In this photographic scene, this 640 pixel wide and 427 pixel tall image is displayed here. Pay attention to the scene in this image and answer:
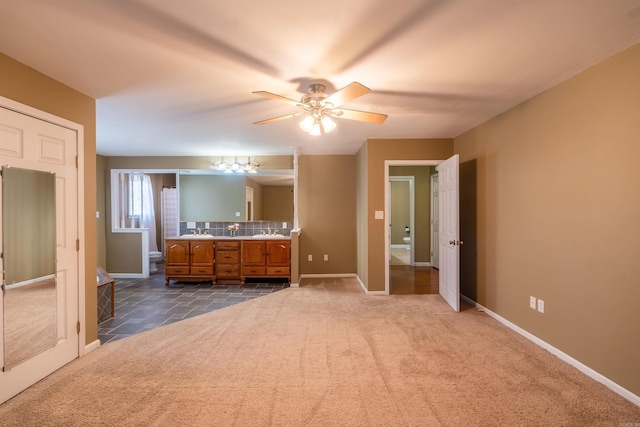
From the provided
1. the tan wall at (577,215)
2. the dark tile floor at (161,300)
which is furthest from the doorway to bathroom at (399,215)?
the tan wall at (577,215)

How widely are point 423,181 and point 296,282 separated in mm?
3928

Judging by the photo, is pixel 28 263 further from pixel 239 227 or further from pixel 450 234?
pixel 450 234

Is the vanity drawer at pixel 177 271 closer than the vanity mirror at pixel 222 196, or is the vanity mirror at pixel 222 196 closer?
the vanity drawer at pixel 177 271

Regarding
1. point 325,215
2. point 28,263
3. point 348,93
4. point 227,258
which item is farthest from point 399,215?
point 28,263

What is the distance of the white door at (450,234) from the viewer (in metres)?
3.79

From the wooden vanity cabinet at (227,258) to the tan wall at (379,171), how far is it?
8.06 ft

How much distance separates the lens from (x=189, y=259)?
542 centimetres

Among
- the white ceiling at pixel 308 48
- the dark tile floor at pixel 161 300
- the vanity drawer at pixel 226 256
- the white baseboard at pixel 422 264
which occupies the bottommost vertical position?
the dark tile floor at pixel 161 300

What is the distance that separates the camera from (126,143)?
192 inches

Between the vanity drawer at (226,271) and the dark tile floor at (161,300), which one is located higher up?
the vanity drawer at (226,271)

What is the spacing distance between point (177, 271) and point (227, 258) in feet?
3.06

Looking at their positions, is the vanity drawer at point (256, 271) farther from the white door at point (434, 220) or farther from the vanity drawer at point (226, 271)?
the white door at point (434, 220)

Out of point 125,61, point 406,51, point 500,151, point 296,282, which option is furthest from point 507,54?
point 296,282

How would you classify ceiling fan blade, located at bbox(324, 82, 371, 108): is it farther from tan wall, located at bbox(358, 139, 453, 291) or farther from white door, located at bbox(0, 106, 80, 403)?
white door, located at bbox(0, 106, 80, 403)
